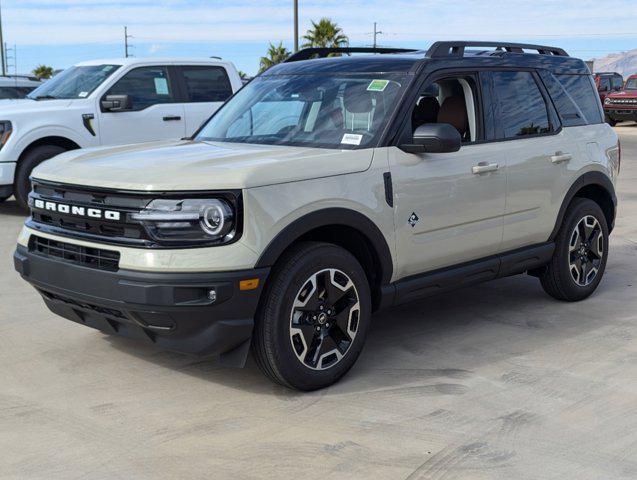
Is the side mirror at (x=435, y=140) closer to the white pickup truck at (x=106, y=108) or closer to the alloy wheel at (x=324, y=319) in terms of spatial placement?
the alloy wheel at (x=324, y=319)

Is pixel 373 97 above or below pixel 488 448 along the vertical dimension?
above

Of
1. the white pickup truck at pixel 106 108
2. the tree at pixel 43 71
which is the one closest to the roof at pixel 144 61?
the white pickup truck at pixel 106 108

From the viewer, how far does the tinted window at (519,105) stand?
5699 millimetres

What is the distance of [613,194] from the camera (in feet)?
22.0

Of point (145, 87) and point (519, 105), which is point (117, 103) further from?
point (519, 105)

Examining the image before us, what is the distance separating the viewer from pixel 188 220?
4.05 meters

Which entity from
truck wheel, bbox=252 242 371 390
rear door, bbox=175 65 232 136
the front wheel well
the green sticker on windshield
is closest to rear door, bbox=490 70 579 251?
the green sticker on windshield

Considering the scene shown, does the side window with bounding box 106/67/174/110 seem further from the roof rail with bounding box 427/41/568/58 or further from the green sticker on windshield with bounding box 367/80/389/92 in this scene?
the green sticker on windshield with bounding box 367/80/389/92

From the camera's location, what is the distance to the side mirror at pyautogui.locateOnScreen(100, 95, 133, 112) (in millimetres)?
10336

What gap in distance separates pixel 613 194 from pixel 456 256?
6.82 feet

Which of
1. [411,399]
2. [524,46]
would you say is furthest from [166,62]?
[411,399]

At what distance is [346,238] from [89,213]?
1.37 m

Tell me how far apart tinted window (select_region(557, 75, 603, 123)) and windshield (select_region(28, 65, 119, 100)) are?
6.46 metres

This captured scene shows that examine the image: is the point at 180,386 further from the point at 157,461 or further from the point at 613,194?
the point at 613,194
